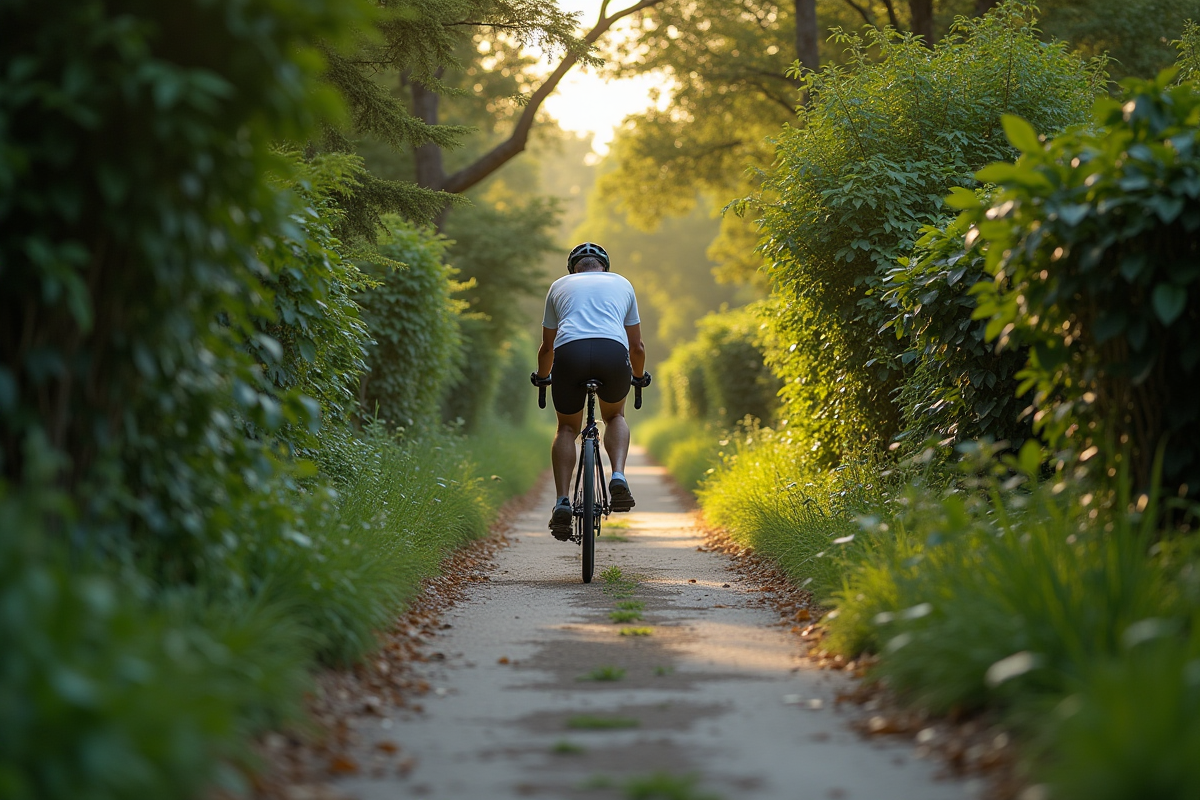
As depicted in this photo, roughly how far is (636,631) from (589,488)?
63.8 inches

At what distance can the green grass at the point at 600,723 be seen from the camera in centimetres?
368

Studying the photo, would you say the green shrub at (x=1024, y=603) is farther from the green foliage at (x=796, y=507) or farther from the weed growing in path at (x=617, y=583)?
the weed growing in path at (x=617, y=583)

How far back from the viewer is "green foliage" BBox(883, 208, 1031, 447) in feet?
19.5

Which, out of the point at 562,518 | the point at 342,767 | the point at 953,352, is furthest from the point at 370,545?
the point at 953,352

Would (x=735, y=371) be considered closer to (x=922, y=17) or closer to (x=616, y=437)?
(x=922, y=17)

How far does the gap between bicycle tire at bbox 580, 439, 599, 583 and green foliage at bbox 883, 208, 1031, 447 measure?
2.03 m

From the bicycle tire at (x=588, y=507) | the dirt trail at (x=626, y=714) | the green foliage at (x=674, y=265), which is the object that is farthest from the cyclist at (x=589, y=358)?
the green foliage at (x=674, y=265)

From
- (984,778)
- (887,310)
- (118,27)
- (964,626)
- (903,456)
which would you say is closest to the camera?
(118,27)

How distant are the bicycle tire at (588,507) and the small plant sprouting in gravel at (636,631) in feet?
4.90

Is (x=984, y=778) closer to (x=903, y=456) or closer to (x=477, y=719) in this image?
(x=477, y=719)

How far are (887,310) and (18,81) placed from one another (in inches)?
257

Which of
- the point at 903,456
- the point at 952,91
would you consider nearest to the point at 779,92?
the point at 952,91

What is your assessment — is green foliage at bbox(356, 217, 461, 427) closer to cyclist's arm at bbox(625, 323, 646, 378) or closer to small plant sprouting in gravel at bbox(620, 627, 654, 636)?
cyclist's arm at bbox(625, 323, 646, 378)

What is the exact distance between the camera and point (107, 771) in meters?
2.33
